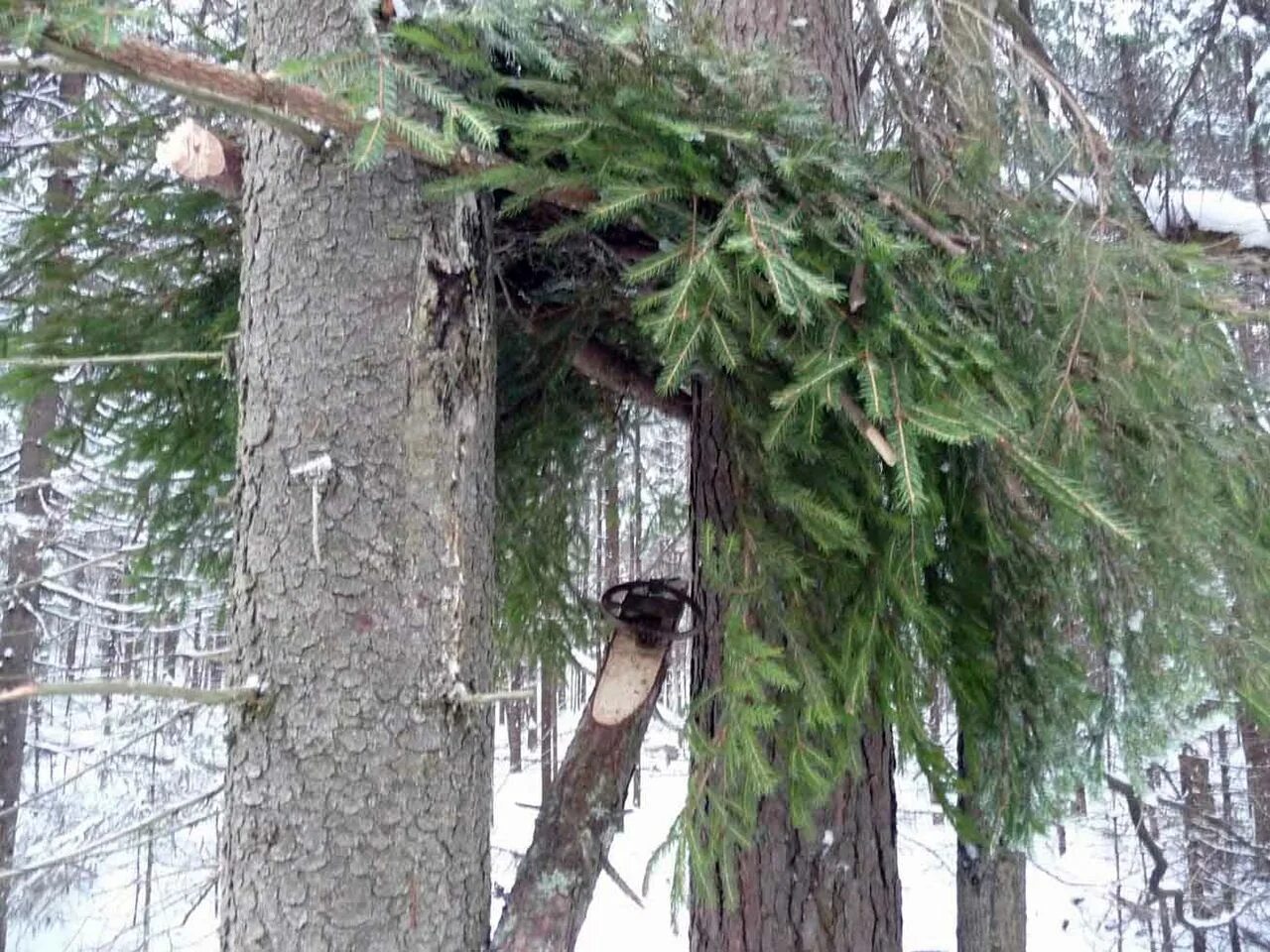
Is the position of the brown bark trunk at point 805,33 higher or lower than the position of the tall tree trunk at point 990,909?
higher

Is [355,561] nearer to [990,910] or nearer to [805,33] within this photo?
[805,33]

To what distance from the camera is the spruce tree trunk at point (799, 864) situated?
9.07ft

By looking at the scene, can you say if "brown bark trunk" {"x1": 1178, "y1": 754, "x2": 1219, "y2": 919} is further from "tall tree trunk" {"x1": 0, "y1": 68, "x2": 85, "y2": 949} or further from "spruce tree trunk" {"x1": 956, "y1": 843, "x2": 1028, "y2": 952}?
"tall tree trunk" {"x1": 0, "y1": 68, "x2": 85, "y2": 949}

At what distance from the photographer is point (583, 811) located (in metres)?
2.45

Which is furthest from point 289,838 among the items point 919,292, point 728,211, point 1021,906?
point 1021,906

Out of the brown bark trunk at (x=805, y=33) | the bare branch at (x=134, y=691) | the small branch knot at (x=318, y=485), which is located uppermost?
the brown bark trunk at (x=805, y=33)

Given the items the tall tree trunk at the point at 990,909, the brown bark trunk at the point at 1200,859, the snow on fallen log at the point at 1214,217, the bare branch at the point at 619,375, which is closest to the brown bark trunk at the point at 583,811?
the bare branch at the point at 619,375

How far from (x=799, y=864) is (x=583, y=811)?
75 centimetres

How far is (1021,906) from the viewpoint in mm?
5461

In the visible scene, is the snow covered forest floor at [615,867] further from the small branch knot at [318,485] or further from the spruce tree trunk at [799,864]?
the small branch knot at [318,485]

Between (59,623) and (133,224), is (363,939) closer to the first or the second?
(133,224)

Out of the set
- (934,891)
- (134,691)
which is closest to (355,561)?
(134,691)

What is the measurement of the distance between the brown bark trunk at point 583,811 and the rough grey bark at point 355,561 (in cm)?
27

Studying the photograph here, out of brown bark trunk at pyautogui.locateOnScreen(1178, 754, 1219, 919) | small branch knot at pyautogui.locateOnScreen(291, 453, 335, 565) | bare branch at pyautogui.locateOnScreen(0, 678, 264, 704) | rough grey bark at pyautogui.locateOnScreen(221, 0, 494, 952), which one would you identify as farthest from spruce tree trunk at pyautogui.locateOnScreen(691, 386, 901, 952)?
brown bark trunk at pyautogui.locateOnScreen(1178, 754, 1219, 919)
